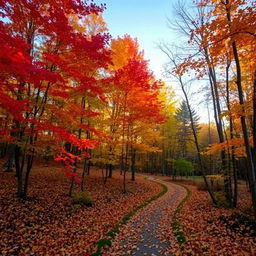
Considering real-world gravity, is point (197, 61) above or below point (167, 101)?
below

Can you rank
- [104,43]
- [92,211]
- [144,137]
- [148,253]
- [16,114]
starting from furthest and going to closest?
[144,137] → [92,211] → [104,43] → [16,114] → [148,253]

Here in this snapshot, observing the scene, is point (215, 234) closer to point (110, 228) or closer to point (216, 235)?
point (216, 235)

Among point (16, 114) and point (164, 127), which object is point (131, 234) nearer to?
point (16, 114)

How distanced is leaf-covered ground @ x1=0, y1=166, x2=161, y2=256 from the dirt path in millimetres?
809

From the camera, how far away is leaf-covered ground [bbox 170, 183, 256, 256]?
584 cm

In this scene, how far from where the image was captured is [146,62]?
16391mm

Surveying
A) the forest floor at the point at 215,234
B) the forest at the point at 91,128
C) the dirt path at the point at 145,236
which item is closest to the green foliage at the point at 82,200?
the forest at the point at 91,128

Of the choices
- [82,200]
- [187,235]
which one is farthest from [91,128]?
[187,235]

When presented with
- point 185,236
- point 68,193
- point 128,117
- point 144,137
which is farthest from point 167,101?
point 185,236

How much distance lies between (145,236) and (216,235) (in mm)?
2686

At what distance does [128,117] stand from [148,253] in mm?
10532

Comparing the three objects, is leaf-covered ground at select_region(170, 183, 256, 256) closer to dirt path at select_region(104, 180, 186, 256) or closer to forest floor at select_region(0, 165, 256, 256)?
forest floor at select_region(0, 165, 256, 256)

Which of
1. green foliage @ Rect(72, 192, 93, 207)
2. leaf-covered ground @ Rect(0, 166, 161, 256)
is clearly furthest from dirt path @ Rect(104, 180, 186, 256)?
green foliage @ Rect(72, 192, 93, 207)

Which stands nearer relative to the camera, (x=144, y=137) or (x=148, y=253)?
(x=148, y=253)
